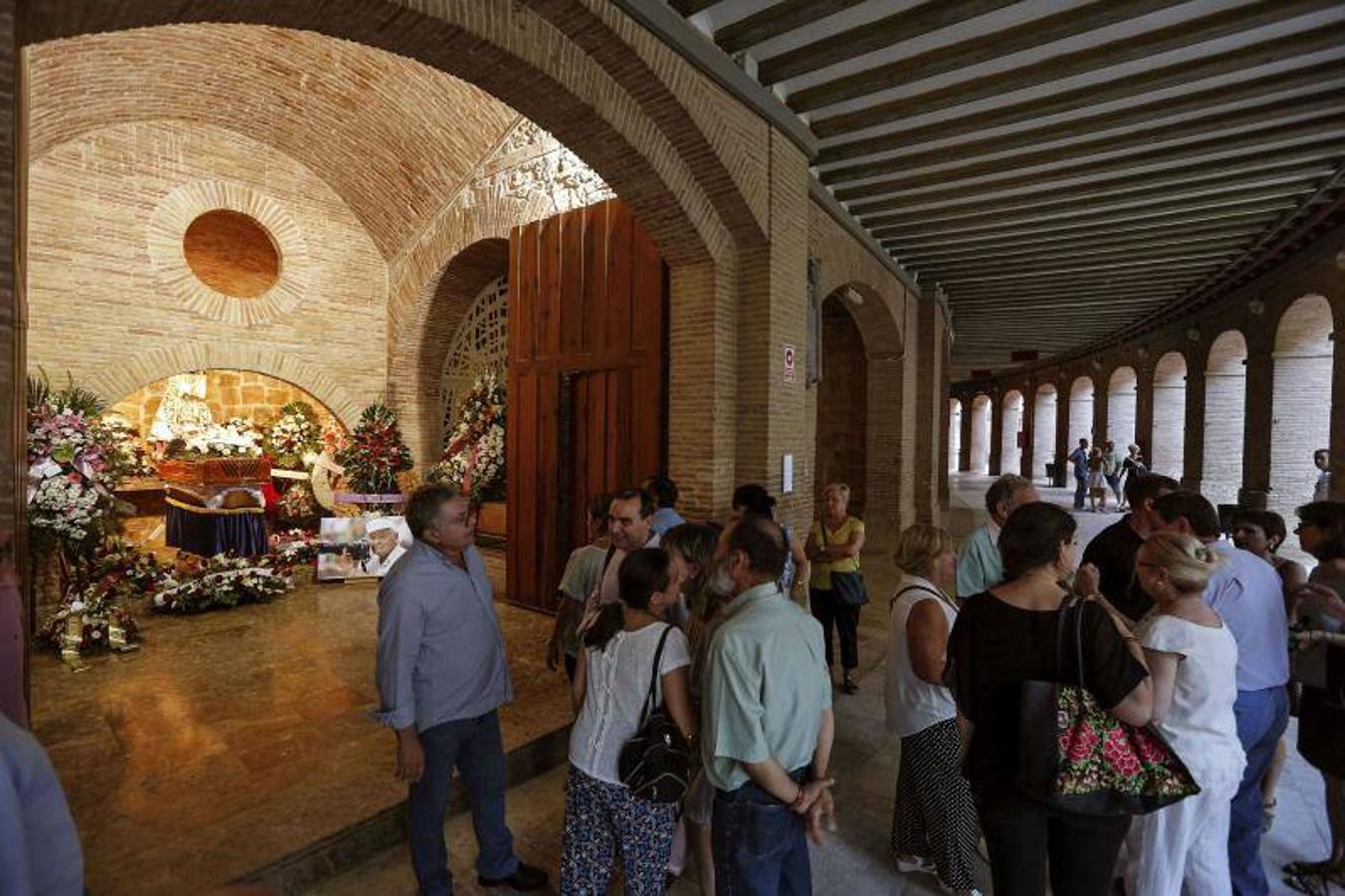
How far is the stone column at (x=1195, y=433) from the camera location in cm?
1533

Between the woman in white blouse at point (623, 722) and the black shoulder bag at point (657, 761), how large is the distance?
0.04m

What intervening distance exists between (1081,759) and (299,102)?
10625mm

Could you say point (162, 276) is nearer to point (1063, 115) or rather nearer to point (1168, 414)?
point (1063, 115)

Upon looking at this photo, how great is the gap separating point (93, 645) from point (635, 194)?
216 inches

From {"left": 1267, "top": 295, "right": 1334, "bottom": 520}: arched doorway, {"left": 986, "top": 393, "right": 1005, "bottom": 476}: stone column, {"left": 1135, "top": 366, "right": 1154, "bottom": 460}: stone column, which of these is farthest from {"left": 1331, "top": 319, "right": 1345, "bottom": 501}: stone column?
{"left": 986, "top": 393, "right": 1005, "bottom": 476}: stone column

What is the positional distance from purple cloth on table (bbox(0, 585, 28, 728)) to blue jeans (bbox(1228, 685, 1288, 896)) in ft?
13.8

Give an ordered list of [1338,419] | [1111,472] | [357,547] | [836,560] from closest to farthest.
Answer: [836,560]
[357,547]
[1338,419]
[1111,472]

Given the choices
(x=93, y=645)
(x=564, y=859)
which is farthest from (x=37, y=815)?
(x=93, y=645)

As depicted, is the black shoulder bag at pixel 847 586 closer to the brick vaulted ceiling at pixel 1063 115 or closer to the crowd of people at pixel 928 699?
the crowd of people at pixel 928 699

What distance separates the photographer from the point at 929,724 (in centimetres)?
281

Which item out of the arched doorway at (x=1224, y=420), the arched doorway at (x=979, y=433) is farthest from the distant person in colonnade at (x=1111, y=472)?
the arched doorway at (x=979, y=433)

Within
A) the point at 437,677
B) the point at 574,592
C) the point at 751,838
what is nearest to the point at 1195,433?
the point at 574,592

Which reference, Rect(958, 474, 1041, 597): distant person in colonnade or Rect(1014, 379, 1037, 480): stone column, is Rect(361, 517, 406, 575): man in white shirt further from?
Rect(1014, 379, 1037, 480): stone column

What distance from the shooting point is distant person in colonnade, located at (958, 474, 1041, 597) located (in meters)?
3.29
